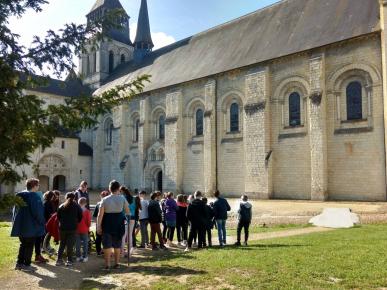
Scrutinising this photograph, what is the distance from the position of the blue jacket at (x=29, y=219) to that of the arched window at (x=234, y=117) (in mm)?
19736

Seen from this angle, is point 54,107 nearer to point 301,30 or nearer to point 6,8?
point 6,8

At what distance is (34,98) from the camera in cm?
461

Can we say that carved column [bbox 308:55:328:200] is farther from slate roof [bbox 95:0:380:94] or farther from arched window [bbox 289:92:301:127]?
slate roof [bbox 95:0:380:94]

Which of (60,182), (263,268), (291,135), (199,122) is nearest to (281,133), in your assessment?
(291,135)

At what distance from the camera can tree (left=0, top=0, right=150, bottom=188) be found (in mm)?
4230

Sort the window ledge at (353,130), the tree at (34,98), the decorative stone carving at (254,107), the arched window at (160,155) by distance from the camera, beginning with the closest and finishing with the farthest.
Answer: the tree at (34,98), the window ledge at (353,130), the decorative stone carving at (254,107), the arched window at (160,155)

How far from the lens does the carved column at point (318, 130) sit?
67.9 ft

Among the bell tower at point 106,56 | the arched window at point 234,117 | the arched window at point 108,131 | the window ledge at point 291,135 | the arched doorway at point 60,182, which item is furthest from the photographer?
the bell tower at point 106,56

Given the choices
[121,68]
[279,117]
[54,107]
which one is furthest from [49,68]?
[121,68]

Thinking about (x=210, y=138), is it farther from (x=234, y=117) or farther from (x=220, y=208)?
(x=220, y=208)

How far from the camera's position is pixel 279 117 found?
23.7m

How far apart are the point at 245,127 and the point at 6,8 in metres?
20.9

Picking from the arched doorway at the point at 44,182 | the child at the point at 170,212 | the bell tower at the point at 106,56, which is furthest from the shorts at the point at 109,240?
the bell tower at the point at 106,56

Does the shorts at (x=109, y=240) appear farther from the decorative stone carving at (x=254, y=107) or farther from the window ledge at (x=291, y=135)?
the decorative stone carving at (x=254, y=107)
